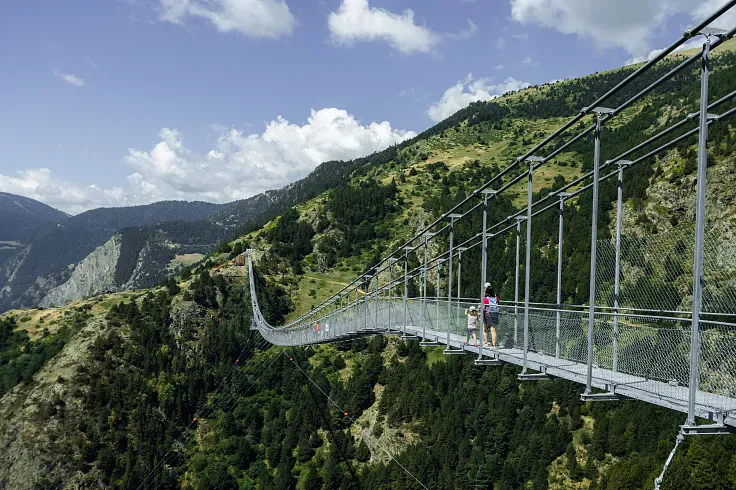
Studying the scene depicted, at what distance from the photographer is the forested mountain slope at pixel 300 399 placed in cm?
5769

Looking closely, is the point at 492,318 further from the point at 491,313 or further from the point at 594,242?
the point at 594,242

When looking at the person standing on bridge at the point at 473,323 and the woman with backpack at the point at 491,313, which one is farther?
the person standing on bridge at the point at 473,323

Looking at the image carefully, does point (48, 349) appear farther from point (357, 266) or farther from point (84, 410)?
point (357, 266)

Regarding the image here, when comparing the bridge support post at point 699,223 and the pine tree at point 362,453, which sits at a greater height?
→ the bridge support post at point 699,223

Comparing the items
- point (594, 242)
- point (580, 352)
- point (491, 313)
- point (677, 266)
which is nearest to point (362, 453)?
point (677, 266)

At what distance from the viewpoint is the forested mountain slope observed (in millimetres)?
57688

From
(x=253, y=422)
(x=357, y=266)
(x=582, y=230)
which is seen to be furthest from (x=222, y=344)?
(x=582, y=230)

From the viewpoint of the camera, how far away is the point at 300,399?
71.6 m

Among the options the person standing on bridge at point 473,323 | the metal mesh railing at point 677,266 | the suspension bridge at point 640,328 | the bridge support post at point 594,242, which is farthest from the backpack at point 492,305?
the bridge support post at point 594,242

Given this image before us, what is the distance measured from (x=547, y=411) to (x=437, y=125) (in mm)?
123439

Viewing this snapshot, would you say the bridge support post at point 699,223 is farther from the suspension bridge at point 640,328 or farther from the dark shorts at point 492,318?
the dark shorts at point 492,318

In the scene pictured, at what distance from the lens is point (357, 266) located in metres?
88.9

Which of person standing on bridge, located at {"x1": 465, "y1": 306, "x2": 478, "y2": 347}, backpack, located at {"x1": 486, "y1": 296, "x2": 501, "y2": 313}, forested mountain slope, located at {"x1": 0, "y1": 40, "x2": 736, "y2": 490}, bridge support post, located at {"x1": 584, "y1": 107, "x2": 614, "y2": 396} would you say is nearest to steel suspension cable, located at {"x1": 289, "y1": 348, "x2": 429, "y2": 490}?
forested mountain slope, located at {"x1": 0, "y1": 40, "x2": 736, "y2": 490}

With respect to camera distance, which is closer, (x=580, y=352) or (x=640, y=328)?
(x=640, y=328)
